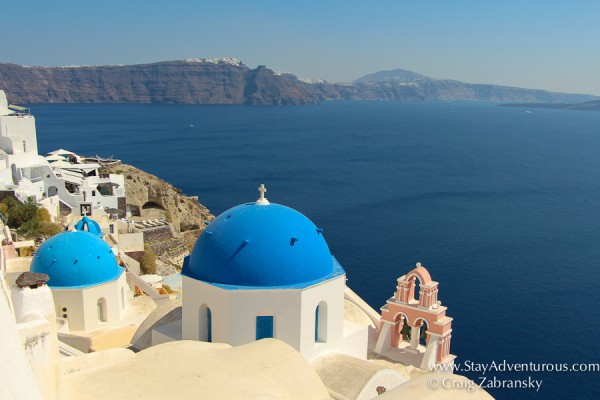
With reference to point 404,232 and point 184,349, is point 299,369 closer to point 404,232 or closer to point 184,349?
point 184,349

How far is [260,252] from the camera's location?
444 inches

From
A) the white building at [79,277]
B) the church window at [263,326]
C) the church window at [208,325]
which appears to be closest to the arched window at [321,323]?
the church window at [263,326]

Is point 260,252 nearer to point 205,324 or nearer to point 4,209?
point 205,324

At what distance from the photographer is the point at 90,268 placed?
16031mm

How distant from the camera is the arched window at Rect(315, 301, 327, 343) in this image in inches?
472

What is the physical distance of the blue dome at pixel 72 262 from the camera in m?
15.7

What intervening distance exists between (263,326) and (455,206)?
4755cm

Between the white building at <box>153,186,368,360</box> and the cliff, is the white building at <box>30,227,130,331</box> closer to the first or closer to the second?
the white building at <box>153,186,368,360</box>

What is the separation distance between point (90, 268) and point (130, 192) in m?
26.4

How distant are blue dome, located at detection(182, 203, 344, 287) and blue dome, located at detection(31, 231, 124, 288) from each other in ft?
17.6

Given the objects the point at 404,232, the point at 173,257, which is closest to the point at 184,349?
the point at 173,257

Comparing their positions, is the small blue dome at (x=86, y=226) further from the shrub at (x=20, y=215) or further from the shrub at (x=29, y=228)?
the shrub at (x=20, y=215)

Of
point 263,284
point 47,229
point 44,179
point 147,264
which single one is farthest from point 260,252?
point 44,179

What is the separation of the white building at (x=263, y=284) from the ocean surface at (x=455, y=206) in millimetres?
16616
